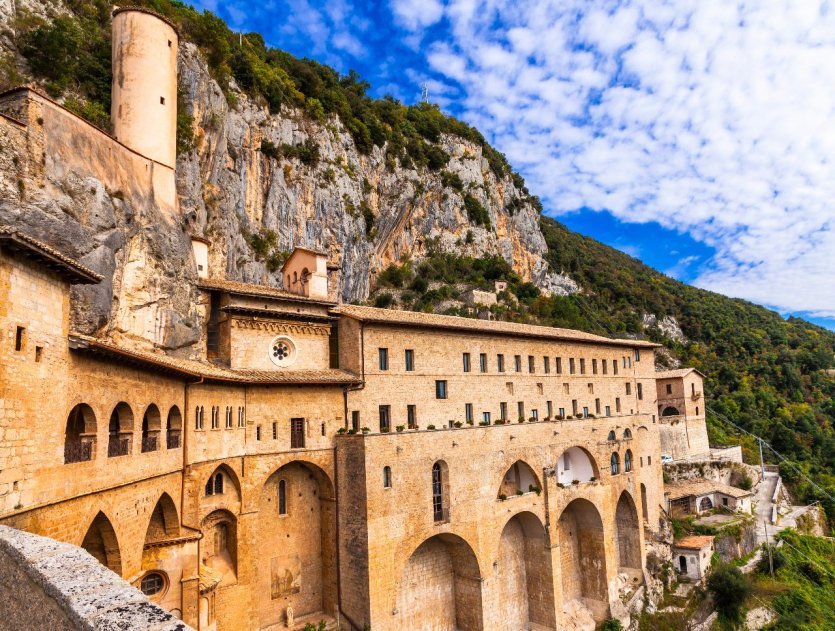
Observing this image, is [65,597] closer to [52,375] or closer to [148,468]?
[52,375]

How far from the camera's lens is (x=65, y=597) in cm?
529

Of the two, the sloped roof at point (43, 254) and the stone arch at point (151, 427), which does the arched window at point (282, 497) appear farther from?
the sloped roof at point (43, 254)

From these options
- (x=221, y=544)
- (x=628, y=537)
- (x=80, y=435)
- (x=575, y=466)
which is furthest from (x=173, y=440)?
(x=628, y=537)

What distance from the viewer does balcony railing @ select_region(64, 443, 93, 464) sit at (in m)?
12.5

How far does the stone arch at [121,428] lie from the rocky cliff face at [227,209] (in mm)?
3181

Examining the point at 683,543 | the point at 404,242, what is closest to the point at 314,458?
the point at 683,543

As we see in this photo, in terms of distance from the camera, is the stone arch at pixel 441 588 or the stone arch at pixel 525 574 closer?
the stone arch at pixel 441 588

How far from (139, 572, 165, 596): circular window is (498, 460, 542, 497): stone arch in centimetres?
1818

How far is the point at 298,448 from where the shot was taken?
23.9 m

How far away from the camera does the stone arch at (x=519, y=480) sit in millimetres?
30448

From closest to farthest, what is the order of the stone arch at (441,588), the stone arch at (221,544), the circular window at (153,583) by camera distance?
the circular window at (153,583)
the stone arch at (221,544)
the stone arch at (441,588)

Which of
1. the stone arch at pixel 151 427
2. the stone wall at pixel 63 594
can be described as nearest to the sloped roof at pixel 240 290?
the stone arch at pixel 151 427

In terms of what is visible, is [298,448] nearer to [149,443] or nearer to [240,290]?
[240,290]

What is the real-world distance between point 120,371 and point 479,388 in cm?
2001
